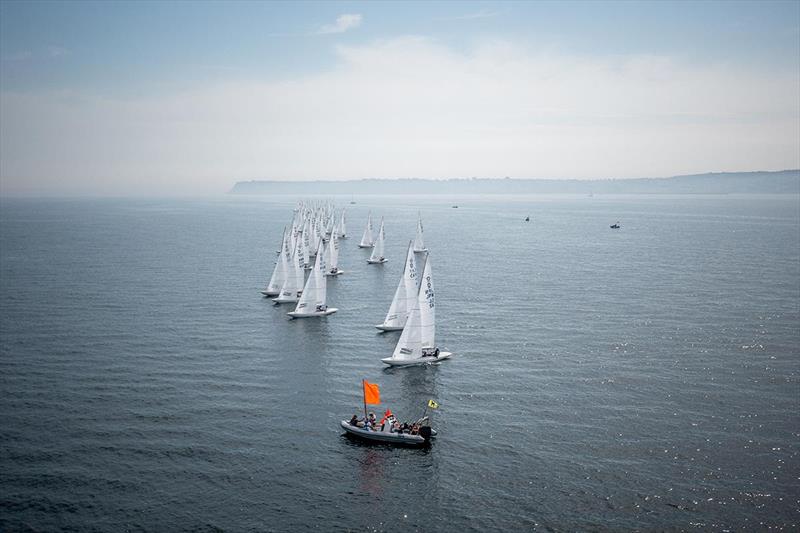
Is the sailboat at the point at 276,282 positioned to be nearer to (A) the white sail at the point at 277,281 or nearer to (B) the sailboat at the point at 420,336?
(A) the white sail at the point at 277,281

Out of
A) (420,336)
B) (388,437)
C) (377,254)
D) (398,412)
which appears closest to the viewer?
(388,437)

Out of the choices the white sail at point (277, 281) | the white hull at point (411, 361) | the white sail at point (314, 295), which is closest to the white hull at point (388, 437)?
the white hull at point (411, 361)

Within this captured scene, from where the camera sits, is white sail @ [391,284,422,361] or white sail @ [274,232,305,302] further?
white sail @ [274,232,305,302]

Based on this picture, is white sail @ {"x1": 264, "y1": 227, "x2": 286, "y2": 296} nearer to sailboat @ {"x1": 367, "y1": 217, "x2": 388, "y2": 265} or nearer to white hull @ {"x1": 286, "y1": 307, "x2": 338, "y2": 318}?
white hull @ {"x1": 286, "y1": 307, "x2": 338, "y2": 318}

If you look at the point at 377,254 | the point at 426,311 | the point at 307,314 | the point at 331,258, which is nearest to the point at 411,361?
the point at 426,311

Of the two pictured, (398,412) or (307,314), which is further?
(307,314)

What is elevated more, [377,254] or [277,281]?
[377,254]

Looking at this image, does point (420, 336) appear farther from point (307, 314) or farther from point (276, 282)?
point (276, 282)

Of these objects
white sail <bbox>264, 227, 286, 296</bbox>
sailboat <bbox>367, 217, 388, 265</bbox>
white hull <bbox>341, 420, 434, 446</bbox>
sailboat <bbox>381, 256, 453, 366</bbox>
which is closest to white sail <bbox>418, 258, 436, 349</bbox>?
sailboat <bbox>381, 256, 453, 366</bbox>
